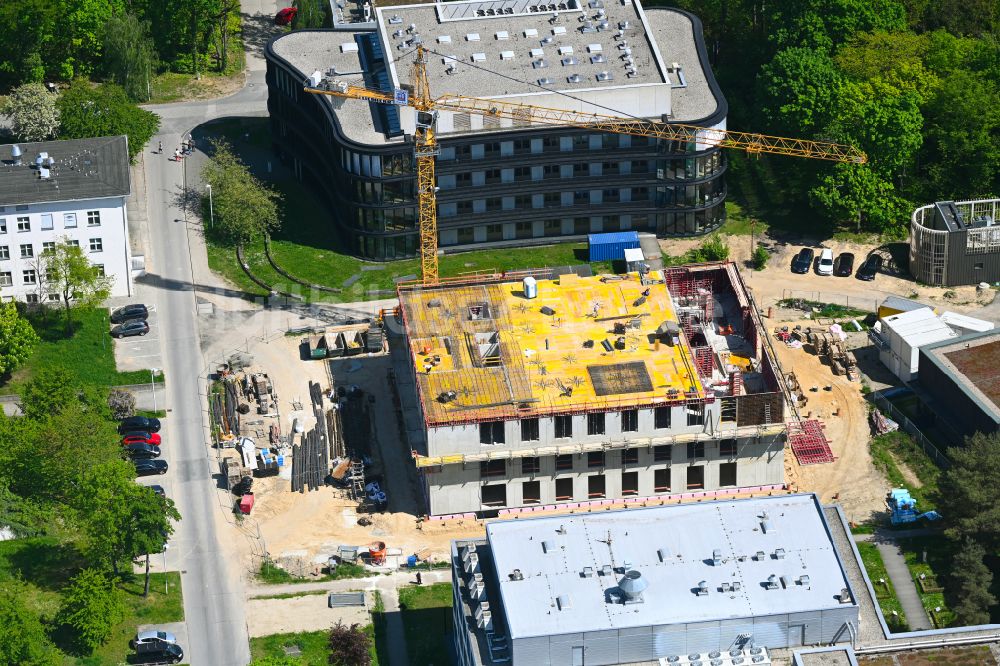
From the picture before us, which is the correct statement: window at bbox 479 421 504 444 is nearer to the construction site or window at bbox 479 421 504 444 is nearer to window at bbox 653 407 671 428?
the construction site

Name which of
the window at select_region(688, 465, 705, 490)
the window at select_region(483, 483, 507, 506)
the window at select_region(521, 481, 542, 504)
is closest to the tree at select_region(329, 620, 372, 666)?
the window at select_region(483, 483, 507, 506)

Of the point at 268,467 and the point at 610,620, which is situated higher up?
the point at 610,620

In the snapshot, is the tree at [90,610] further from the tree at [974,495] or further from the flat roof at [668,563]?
the tree at [974,495]

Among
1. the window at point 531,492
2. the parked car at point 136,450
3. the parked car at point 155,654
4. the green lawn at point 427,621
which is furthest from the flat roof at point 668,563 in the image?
the parked car at point 136,450

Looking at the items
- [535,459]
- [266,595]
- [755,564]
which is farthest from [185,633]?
[755,564]

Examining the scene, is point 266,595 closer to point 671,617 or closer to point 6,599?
point 6,599

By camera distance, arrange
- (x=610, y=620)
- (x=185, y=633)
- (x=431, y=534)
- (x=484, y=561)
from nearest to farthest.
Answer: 1. (x=610, y=620)
2. (x=484, y=561)
3. (x=185, y=633)
4. (x=431, y=534)

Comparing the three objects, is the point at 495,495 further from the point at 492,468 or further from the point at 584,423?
the point at 584,423
